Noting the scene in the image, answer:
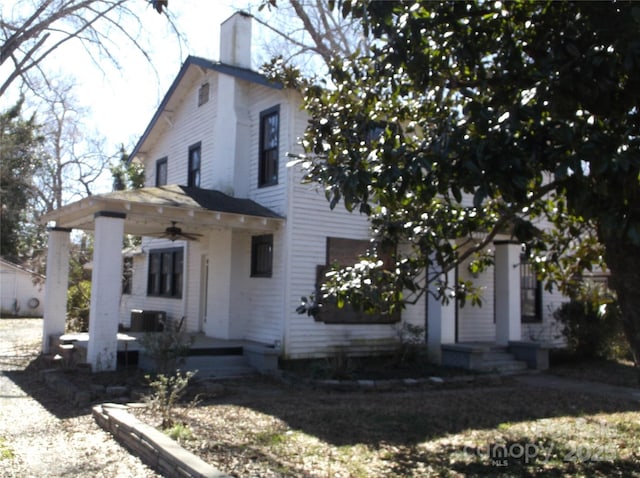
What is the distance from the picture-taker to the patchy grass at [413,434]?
617 cm

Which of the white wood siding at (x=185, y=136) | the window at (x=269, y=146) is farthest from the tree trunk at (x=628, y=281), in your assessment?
the white wood siding at (x=185, y=136)

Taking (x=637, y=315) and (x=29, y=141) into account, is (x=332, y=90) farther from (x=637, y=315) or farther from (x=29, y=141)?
(x=29, y=141)

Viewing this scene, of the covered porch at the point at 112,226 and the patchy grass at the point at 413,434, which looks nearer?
the patchy grass at the point at 413,434

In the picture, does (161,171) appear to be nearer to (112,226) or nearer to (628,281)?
(112,226)

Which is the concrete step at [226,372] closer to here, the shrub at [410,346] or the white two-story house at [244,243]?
the white two-story house at [244,243]

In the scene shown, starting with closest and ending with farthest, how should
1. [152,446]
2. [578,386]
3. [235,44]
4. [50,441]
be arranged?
1. [152,446]
2. [50,441]
3. [578,386]
4. [235,44]

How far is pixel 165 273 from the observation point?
18.7 m

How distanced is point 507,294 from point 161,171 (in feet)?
37.2

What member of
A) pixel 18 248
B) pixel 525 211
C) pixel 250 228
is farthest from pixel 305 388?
Answer: pixel 18 248

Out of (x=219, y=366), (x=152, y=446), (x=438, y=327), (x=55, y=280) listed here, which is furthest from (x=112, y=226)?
(x=438, y=327)

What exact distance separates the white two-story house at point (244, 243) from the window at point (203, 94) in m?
0.03

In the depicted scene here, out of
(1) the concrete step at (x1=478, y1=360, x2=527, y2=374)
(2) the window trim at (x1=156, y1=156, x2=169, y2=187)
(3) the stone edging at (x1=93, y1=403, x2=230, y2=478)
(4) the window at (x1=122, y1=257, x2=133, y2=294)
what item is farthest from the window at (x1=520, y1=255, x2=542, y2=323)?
(4) the window at (x1=122, y1=257, x2=133, y2=294)

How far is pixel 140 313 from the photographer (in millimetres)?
17844

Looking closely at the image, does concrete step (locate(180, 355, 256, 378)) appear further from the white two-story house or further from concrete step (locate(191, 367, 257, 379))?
the white two-story house
